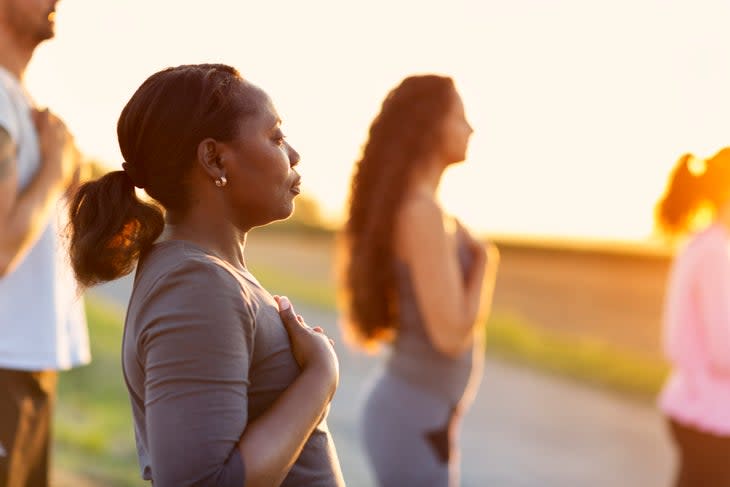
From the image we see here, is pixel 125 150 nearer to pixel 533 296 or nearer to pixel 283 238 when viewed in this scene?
pixel 533 296

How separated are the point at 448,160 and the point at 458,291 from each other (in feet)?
1.31

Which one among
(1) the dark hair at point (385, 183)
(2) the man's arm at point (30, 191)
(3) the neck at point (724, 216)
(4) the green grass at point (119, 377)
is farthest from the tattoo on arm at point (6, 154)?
(4) the green grass at point (119, 377)

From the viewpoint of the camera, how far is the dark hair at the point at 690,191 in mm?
3613

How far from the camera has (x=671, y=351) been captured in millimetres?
3697

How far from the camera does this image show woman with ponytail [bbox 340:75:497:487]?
3.01 meters

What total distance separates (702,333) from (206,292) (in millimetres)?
2498

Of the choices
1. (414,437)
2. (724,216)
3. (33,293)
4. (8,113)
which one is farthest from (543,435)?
(8,113)

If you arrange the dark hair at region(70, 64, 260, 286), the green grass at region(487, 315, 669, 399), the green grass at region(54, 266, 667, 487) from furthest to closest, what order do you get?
the green grass at region(487, 315, 669, 399), the green grass at region(54, 266, 667, 487), the dark hair at region(70, 64, 260, 286)

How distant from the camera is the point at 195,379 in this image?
4.81 ft

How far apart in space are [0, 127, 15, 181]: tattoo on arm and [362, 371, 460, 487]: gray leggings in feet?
4.24

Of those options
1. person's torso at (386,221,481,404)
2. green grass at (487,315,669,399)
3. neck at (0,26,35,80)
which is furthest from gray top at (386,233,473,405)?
green grass at (487,315,669,399)

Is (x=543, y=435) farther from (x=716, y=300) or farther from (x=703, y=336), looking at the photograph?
(x=716, y=300)

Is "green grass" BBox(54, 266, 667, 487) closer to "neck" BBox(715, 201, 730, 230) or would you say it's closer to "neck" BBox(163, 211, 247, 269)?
"neck" BBox(715, 201, 730, 230)

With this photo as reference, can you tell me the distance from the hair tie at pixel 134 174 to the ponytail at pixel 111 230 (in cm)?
1
